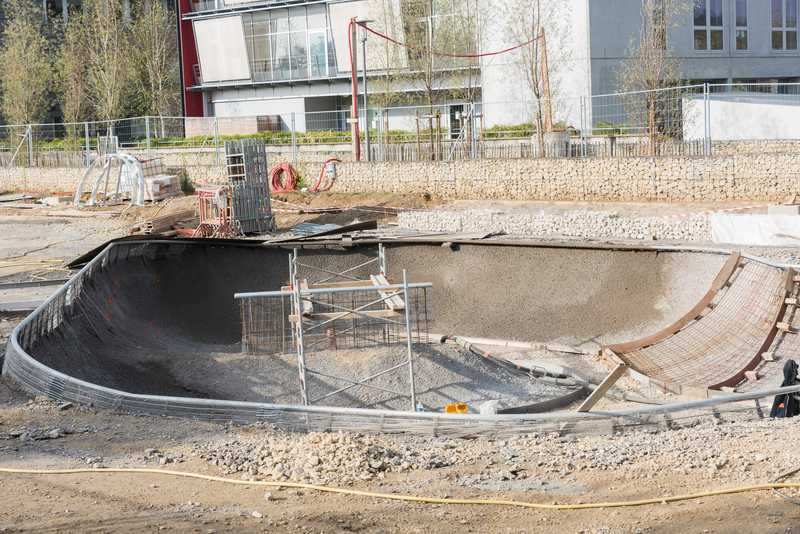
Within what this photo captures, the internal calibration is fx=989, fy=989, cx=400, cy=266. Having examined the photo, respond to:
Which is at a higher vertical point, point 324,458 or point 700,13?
point 700,13

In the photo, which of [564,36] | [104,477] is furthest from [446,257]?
[564,36]

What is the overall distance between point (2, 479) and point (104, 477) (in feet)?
2.85

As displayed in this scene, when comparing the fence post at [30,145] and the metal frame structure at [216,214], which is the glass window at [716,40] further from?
the fence post at [30,145]

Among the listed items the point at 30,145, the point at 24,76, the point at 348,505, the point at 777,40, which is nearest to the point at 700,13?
the point at 777,40

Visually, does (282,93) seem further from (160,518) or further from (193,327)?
(160,518)

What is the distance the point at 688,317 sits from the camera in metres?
15.3

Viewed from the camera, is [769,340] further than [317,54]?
No

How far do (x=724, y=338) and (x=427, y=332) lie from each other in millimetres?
4347

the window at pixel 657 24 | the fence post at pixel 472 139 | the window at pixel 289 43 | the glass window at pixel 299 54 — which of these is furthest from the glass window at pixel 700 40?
the glass window at pixel 299 54

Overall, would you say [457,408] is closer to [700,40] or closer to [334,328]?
[334,328]

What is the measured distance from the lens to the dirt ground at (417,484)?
7.02 metres

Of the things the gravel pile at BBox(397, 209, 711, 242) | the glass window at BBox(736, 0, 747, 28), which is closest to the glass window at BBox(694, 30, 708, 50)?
the glass window at BBox(736, 0, 747, 28)

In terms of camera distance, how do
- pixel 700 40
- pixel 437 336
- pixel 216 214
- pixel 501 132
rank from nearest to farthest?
1. pixel 437 336
2. pixel 216 214
3. pixel 501 132
4. pixel 700 40

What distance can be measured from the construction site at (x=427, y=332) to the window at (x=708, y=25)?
6.49m
